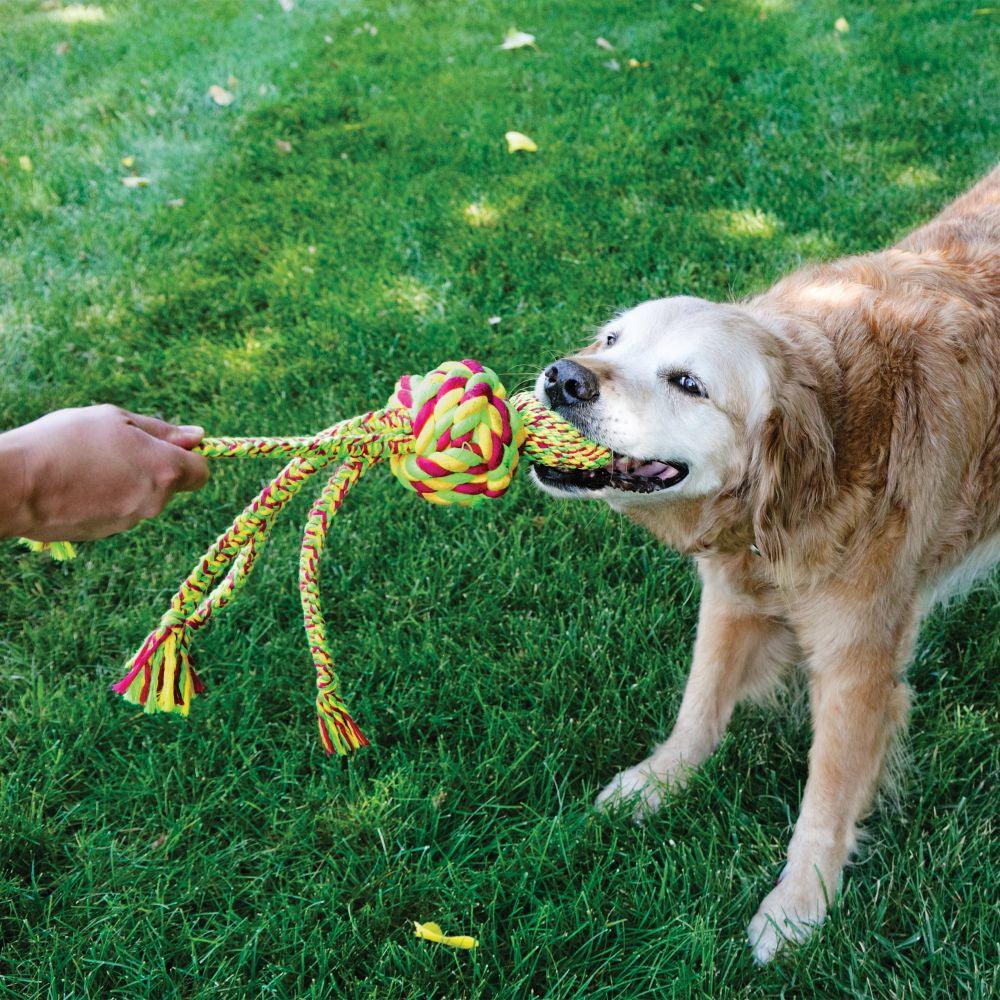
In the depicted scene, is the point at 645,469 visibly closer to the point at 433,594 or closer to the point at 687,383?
the point at 687,383

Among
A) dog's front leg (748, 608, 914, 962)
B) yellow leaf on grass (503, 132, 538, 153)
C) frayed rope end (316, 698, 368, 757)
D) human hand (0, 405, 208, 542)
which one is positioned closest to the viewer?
human hand (0, 405, 208, 542)

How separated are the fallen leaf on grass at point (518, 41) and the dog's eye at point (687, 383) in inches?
180

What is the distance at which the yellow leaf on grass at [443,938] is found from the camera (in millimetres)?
1886

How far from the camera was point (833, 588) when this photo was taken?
6.70ft

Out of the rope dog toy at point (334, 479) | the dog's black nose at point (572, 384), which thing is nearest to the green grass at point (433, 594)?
the rope dog toy at point (334, 479)

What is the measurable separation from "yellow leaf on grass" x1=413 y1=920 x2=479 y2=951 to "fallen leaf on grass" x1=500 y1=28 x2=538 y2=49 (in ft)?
17.7

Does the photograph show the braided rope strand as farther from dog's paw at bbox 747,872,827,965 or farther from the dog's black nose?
dog's paw at bbox 747,872,827,965

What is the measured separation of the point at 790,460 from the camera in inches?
76.2

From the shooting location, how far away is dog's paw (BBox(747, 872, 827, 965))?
6.38 ft

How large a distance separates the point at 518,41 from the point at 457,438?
16.3 ft

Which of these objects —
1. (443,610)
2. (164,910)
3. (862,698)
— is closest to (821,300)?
(862,698)

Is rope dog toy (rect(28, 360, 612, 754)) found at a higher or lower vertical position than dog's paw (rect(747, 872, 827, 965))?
higher

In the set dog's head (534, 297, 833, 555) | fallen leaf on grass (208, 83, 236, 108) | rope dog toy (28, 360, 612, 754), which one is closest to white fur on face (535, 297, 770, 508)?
dog's head (534, 297, 833, 555)

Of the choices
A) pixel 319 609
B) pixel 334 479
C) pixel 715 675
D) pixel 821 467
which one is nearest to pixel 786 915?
pixel 715 675
